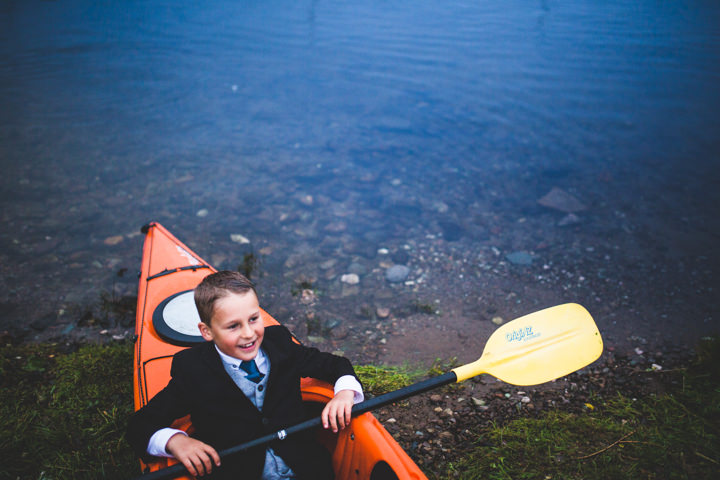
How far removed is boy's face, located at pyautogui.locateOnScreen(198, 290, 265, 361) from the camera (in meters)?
1.66

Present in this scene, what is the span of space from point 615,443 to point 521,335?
717 millimetres

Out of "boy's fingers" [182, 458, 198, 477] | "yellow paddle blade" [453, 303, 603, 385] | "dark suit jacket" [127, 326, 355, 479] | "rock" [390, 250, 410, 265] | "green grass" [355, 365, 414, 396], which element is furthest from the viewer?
"rock" [390, 250, 410, 265]

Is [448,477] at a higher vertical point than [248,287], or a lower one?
lower

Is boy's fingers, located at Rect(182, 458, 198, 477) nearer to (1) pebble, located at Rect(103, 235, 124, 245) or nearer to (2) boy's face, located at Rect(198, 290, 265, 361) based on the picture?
(2) boy's face, located at Rect(198, 290, 265, 361)

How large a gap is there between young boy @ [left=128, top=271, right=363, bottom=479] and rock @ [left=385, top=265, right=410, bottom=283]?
8.39 ft

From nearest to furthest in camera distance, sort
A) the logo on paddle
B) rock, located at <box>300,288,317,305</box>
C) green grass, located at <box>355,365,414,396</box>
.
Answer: the logo on paddle, green grass, located at <box>355,365,414,396</box>, rock, located at <box>300,288,317,305</box>

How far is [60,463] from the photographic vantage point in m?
2.28

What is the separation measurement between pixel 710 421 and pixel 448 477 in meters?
1.54

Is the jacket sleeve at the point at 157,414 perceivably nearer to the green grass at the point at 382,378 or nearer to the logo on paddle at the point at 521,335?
the green grass at the point at 382,378

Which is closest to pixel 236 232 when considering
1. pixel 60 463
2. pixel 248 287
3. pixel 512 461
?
pixel 60 463

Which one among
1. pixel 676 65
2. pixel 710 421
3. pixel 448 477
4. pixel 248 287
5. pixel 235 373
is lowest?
pixel 448 477

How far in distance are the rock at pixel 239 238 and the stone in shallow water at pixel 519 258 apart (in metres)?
2.98

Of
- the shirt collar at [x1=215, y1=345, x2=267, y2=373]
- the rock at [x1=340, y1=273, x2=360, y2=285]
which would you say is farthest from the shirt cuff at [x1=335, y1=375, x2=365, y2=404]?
the rock at [x1=340, y1=273, x2=360, y2=285]

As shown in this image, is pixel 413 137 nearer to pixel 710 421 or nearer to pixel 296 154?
pixel 296 154
